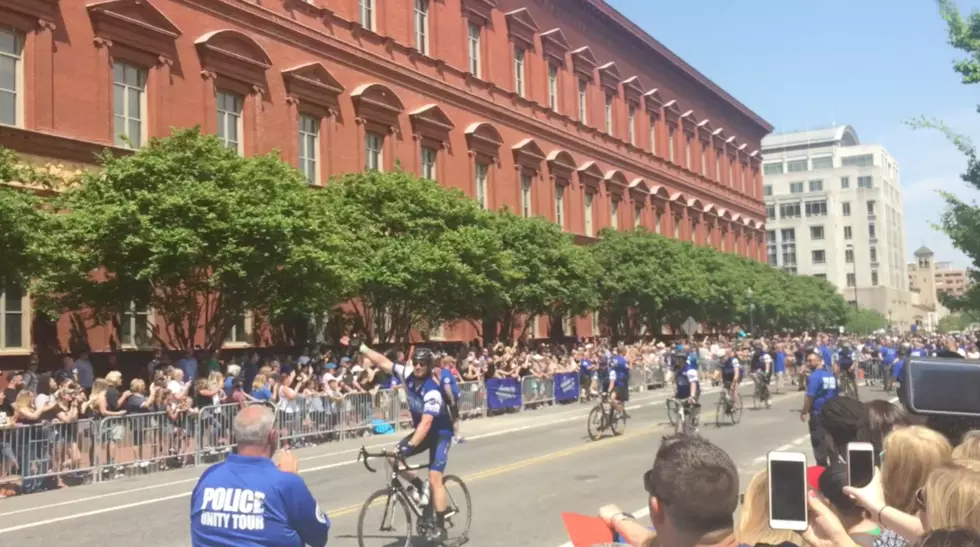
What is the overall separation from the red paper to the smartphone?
3.57 ft

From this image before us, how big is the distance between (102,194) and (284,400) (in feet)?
17.6

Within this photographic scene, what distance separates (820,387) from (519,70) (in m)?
32.2

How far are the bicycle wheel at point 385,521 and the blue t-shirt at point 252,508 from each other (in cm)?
465

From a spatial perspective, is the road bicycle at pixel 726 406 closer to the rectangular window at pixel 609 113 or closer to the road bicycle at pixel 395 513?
the road bicycle at pixel 395 513

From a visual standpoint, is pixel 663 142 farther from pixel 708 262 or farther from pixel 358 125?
pixel 358 125

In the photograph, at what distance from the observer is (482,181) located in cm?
3975

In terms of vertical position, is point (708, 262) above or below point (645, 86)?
below

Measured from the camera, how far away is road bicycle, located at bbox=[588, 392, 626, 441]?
65.6 feet

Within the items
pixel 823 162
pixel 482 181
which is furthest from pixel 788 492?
pixel 823 162

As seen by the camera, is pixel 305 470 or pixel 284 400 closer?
pixel 305 470

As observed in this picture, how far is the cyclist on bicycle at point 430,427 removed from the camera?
933 cm

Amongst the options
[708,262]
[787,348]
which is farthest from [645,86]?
[787,348]

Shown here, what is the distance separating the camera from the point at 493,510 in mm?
11688

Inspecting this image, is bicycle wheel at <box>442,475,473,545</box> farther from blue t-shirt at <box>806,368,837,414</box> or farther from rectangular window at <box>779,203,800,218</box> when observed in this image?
rectangular window at <box>779,203,800,218</box>
